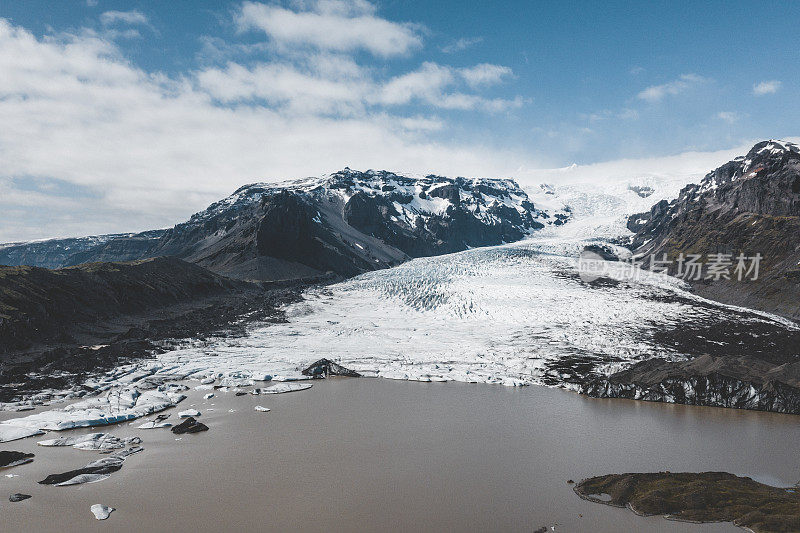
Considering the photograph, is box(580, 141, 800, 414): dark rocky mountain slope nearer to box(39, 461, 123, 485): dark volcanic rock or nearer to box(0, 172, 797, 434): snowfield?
box(0, 172, 797, 434): snowfield

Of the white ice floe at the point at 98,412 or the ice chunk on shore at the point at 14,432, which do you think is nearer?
the ice chunk on shore at the point at 14,432

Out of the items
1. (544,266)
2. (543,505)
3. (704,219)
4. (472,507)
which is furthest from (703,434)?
(704,219)

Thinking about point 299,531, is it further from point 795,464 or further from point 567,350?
point 567,350

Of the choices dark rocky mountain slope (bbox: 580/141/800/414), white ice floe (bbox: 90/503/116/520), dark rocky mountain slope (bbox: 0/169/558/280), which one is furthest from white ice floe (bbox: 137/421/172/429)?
dark rocky mountain slope (bbox: 0/169/558/280)

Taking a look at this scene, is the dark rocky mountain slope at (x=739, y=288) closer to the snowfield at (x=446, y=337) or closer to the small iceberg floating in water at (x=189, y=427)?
the snowfield at (x=446, y=337)

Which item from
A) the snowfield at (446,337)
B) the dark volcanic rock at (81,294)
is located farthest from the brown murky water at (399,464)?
the dark volcanic rock at (81,294)
